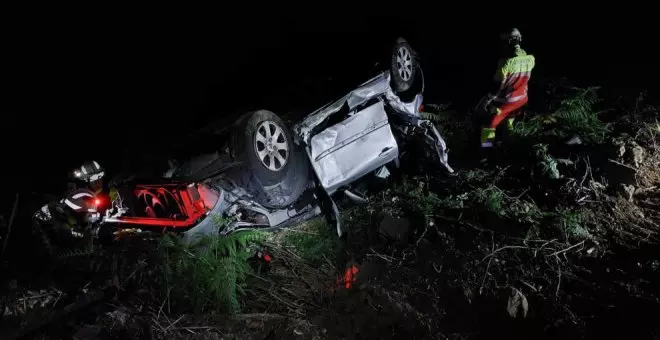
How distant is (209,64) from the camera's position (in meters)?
11.1

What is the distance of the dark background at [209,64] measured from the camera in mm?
6863

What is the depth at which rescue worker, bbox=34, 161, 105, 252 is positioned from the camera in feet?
15.0

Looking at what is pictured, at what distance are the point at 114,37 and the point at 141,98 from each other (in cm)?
302

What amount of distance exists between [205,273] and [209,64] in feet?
26.1

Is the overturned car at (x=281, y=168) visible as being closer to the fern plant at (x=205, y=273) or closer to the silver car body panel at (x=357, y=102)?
the silver car body panel at (x=357, y=102)

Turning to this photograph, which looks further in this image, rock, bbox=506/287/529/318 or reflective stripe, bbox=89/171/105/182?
reflective stripe, bbox=89/171/105/182

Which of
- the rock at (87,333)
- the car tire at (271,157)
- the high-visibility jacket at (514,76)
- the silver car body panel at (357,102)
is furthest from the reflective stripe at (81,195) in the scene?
the high-visibility jacket at (514,76)

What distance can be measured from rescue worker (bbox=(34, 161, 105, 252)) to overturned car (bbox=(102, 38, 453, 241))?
209 mm

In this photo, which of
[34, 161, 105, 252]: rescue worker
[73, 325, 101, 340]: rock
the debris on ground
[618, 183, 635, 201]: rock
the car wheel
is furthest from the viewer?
the car wheel

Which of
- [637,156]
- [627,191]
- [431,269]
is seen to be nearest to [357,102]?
[431,269]

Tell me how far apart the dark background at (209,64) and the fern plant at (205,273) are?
193 centimetres

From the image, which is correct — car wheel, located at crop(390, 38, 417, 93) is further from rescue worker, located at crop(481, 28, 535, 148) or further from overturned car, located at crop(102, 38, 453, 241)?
rescue worker, located at crop(481, 28, 535, 148)

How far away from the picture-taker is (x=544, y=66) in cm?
858

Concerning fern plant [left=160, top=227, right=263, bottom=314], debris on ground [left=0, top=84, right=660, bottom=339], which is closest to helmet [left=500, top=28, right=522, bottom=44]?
debris on ground [left=0, top=84, right=660, bottom=339]
